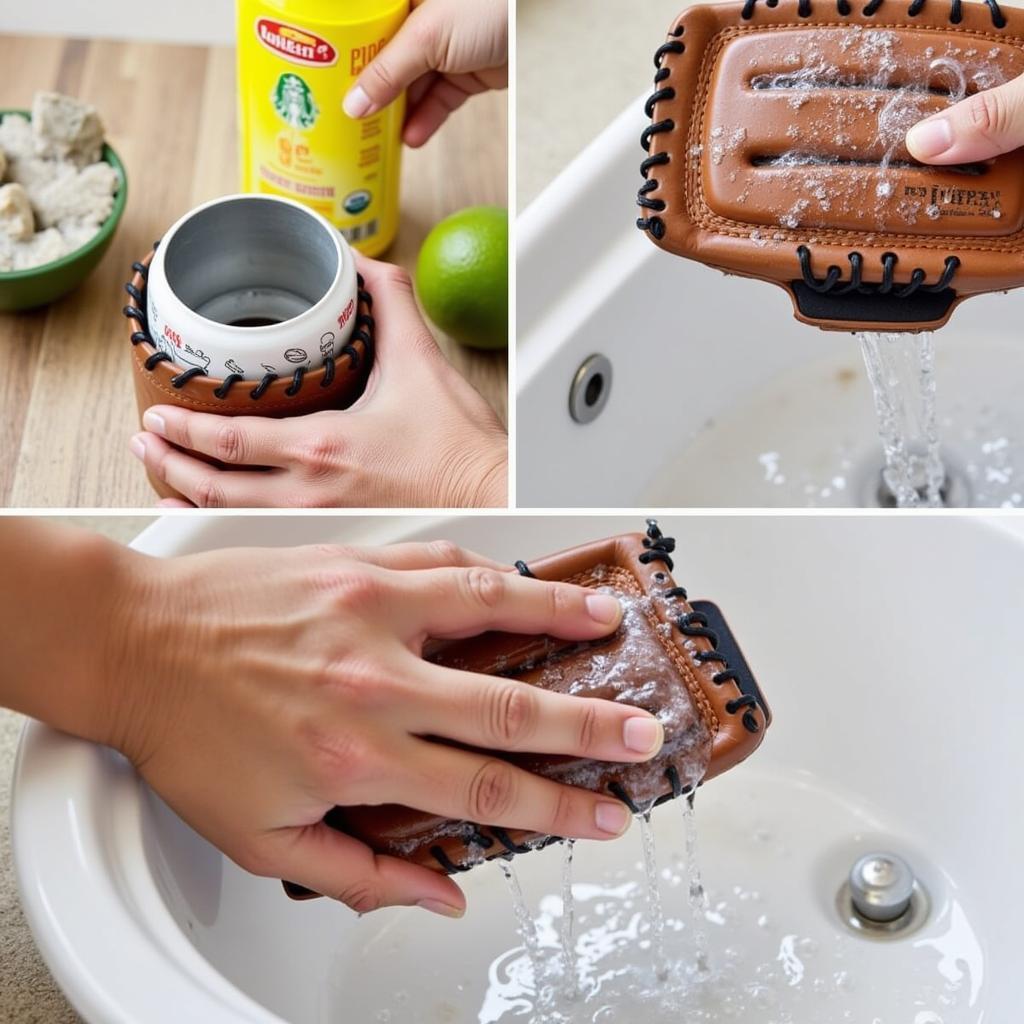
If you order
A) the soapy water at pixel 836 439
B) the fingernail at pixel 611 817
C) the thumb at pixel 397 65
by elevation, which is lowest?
the soapy water at pixel 836 439

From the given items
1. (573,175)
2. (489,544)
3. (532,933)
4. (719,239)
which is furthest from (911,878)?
(573,175)

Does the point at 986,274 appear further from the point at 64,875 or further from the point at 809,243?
the point at 64,875

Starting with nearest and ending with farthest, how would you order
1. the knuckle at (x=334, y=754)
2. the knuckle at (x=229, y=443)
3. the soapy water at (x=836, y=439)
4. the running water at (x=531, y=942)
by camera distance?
1. the knuckle at (x=334, y=754)
2. the knuckle at (x=229, y=443)
3. the running water at (x=531, y=942)
4. the soapy water at (x=836, y=439)

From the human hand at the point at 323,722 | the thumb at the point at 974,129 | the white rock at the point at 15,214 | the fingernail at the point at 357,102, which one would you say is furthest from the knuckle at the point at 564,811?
the white rock at the point at 15,214

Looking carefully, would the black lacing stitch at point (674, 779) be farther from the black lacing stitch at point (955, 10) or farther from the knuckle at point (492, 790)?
the black lacing stitch at point (955, 10)

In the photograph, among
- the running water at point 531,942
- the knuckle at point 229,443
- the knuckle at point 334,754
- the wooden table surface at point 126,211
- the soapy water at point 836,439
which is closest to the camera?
the knuckle at point 334,754

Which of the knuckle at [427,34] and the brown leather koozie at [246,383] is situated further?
the knuckle at [427,34]

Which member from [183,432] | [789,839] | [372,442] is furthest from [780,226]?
[789,839]

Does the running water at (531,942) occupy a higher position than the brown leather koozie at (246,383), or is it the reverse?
the brown leather koozie at (246,383)
